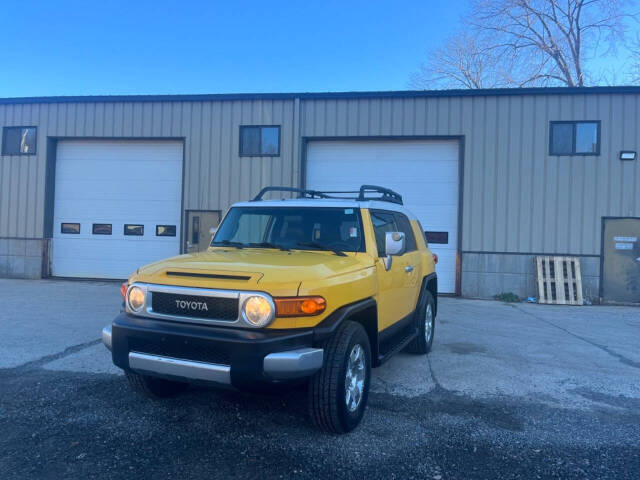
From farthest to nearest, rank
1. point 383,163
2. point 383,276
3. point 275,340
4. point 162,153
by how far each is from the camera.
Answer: point 162,153, point 383,163, point 383,276, point 275,340

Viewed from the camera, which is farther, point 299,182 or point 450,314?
point 299,182

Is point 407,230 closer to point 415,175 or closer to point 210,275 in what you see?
point 210,275

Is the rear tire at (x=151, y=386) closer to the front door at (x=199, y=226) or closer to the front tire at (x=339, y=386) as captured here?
the front tire at (x=339, y=386)

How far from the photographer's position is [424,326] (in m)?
5.86

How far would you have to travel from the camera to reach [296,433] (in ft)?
11.7

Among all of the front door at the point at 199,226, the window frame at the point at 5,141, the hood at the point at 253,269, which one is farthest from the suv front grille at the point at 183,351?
the window frame at the point at 5,141

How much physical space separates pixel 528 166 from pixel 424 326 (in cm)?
804

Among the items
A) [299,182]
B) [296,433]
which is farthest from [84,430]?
[299,182]

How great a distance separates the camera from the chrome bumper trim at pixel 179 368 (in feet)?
10.1

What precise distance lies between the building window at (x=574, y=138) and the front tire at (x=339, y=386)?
1064 cm

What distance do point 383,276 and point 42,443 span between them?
10.1 feet

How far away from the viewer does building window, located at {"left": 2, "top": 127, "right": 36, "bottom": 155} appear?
1416cm

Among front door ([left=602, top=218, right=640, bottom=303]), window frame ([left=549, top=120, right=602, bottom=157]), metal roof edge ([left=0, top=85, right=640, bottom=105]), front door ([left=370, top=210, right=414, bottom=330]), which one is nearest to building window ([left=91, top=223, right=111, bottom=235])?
metal roof edge ([left=0, top=85, right=640, bottom=105])

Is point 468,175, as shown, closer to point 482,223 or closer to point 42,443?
point 482,223
